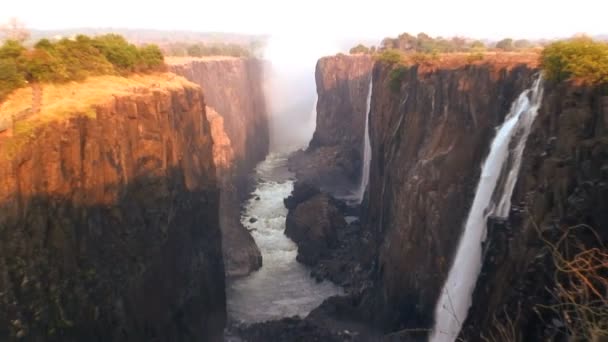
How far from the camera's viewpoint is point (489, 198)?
61.4ft

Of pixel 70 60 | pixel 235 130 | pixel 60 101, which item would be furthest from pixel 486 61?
pixel 235 130

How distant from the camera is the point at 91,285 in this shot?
17641 millimetres

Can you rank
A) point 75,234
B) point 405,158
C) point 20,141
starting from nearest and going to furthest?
point 20,141 < point 75,234 < point 405,158

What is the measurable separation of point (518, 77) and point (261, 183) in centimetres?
3992

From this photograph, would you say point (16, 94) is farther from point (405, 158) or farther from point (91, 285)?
point (405, 158)

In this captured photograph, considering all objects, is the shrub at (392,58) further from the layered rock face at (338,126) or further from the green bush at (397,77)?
the layered rock face at (338,126)

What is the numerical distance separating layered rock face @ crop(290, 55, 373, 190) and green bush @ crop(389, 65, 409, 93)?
22.8 metres

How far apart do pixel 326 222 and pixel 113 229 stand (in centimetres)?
2193

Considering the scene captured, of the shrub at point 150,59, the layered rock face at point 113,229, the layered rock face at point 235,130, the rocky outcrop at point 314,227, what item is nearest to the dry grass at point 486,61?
the layered rock face at point 113,229

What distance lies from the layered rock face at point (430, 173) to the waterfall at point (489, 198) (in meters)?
1.15

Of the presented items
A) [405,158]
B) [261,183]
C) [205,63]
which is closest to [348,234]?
[405,158]

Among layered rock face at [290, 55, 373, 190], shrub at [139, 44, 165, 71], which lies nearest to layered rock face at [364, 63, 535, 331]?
shrub at [139, 44, 165, 71]

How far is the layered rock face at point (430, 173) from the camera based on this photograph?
71.0 ft

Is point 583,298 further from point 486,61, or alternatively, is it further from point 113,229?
point 486,61
